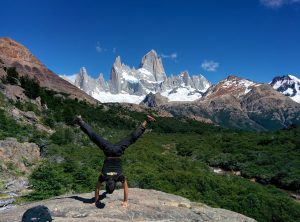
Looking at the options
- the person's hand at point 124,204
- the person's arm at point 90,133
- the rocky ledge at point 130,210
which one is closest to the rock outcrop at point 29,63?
the rocky ledge at point 130,210

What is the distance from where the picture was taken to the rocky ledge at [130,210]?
11234 mm

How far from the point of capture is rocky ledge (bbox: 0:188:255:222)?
11234 millimetres

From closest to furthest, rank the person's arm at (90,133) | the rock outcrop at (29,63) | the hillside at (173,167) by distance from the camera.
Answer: the person's arm at (90,133)
the hillside at (173,167)
the rock outcrop at (29,63)

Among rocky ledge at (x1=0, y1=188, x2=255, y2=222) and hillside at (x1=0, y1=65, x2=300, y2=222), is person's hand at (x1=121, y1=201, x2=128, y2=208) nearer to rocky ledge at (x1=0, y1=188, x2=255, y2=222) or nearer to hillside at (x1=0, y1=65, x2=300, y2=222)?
rocky ledge at (x1=0, y1=188, x2=255, y2=222)

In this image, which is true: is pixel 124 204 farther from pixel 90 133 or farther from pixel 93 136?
pixel 90 133

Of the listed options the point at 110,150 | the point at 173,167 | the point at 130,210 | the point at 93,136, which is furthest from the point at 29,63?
the point at 130,210

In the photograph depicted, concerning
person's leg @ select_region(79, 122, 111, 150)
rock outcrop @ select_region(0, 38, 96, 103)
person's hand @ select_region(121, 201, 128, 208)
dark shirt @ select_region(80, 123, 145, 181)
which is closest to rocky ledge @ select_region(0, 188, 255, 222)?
person's hand @ select_region(121, 201, 128, 208)

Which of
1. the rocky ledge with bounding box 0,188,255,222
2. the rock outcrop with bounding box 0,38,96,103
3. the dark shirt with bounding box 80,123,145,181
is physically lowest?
the rocky ledge with bounding box 0,188,255,222

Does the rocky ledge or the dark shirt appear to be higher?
the dark shirt

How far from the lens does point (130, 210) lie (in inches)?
470

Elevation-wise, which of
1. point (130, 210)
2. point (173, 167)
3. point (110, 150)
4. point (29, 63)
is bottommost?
point (130, 210)

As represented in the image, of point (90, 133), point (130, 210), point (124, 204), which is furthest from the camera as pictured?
point (124, 204)

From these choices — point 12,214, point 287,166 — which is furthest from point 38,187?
point 287,166

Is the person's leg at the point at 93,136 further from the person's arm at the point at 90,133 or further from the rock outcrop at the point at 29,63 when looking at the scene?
the rock outcrop at the point at 29,63
